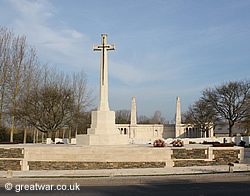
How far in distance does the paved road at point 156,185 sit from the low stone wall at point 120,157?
3147mm

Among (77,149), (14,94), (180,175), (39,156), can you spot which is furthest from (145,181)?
(14,94)

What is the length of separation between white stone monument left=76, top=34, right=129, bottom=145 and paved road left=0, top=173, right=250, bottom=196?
6.96 meters

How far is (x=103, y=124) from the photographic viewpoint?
59.2 feet

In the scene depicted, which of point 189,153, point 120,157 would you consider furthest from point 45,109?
point 189,153

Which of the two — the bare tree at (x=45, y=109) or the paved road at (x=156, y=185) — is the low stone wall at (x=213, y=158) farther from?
the bare tree at (x=45, y=109)

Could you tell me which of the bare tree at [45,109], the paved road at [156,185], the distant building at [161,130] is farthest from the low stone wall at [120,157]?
the distant building at [161,130]

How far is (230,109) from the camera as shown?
37.6 m

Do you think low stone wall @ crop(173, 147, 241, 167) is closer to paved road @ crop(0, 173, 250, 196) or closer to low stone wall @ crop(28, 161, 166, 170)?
low stone wall @ crop(28, 161, 166, 170)

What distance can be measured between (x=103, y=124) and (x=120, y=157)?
479 centimetres

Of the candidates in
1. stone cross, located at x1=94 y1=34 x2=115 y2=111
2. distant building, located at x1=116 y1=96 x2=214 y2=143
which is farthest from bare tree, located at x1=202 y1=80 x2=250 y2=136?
stone cross, located at x1=94 y1=34 x2=115 y2=111

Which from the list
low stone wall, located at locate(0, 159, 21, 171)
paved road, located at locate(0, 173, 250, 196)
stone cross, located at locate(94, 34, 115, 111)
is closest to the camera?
paved road, located at locate(0, 173, 250, 196)

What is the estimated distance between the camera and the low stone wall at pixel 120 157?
44.8ft

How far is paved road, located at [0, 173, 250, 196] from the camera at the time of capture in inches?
314

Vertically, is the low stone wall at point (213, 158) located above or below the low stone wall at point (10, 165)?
above
